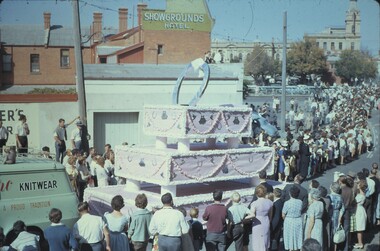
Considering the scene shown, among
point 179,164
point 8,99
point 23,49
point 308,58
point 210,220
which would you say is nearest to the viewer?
point 210,220

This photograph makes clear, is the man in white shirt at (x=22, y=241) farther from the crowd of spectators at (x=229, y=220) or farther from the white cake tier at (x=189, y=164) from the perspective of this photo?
the white cake tier at (x=189, y=164)

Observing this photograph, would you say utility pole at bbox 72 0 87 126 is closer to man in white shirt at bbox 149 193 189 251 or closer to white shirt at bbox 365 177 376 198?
man in white shirt at bbox 149 193 189 251

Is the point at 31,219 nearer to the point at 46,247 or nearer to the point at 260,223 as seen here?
the point at 46,247

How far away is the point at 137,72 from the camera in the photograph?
25312 millimetres

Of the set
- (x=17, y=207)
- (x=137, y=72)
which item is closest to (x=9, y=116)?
(x=137, y=72)

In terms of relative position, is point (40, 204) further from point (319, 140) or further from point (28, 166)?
point (319, 140)

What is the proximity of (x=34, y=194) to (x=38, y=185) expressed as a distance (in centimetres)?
20

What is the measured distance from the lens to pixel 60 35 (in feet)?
138

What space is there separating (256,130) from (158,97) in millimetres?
4913

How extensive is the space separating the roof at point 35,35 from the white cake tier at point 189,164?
29061 millimetres

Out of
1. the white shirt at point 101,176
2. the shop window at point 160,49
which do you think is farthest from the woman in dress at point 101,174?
the shop window at point 160,49

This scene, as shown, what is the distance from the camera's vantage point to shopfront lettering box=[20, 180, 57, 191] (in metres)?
9.66

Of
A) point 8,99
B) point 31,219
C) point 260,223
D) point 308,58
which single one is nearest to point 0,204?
point 31,219

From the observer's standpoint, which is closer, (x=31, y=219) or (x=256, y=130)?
(x=31, y=219)
